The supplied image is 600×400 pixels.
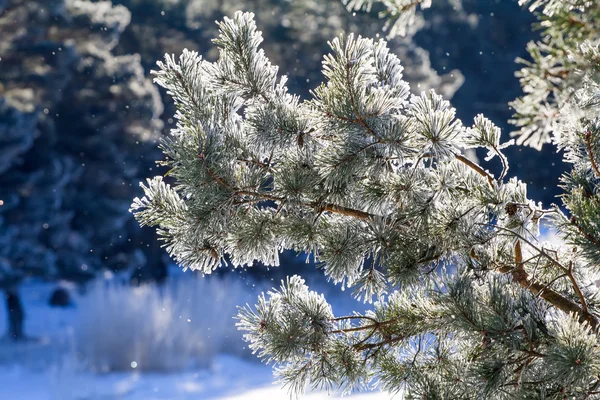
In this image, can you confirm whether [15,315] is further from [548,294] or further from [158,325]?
[548,294]

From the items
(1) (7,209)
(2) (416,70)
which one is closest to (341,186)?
(1) (7,209)

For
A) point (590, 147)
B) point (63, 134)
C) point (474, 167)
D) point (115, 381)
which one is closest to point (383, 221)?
point (474, 167)

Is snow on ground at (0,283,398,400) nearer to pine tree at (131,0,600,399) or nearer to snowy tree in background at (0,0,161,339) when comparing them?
snowy tree in background at (0,0,161,339)

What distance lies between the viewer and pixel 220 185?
0.83m

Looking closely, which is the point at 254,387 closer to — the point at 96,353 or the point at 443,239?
the point at 96,353

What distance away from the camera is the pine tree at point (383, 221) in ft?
2.33

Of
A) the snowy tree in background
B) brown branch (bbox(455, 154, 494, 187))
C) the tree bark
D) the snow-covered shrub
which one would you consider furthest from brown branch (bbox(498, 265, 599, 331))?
the tree bark

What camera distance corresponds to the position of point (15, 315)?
477 centimetres

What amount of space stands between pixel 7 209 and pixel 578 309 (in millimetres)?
4551

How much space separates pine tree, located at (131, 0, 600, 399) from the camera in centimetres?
71

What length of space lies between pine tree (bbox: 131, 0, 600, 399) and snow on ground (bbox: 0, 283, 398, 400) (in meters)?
2.57

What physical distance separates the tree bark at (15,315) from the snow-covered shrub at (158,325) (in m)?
0.44

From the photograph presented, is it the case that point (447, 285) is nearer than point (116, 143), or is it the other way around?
point (447, 285)

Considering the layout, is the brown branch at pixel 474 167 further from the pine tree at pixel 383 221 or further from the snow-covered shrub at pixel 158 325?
the snow-covered shrub at pixel 158 325
